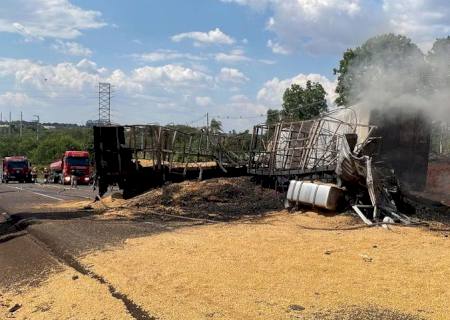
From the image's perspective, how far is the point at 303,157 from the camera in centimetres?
1652

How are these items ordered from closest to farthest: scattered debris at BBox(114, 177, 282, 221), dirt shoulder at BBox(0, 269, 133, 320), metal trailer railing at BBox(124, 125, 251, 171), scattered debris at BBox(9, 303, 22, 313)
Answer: dirt shoulder at BBox(0, 269, 133, 320) → scattered debris at BBox(9, 303, 22, 313) → scattered debris at BBox(114, 177, 282, 221) → metal trailer railing at BBox(124, 125, 251, 171)

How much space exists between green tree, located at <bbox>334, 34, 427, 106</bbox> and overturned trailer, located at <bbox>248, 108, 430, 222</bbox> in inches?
53.6

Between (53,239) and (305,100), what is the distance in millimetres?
39124

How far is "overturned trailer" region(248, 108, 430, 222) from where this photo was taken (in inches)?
527

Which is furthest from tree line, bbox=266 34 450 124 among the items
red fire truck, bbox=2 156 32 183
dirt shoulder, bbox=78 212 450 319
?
red fire truck, bbox=2 156 32 183

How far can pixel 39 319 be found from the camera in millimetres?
6828

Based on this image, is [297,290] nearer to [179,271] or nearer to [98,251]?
[179,271]

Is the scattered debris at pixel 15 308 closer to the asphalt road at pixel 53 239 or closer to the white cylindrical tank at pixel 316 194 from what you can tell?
the asphalt road at pixel 53 239

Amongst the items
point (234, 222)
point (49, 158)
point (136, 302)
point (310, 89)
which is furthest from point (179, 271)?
point (49, 158)

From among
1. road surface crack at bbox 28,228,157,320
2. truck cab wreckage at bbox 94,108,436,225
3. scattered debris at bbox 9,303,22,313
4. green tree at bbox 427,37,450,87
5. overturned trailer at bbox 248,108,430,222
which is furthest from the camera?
green tree at bbox 427,37,450,87

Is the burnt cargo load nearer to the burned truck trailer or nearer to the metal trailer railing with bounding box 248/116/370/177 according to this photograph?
the metal trailer railing with bounding box 248/116/370/177

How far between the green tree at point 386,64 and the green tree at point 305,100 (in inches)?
939

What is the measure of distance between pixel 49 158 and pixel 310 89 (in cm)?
5552

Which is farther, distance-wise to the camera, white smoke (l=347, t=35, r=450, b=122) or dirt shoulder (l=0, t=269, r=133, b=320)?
white smoke (l=347, t=35, r=450, b=122)
